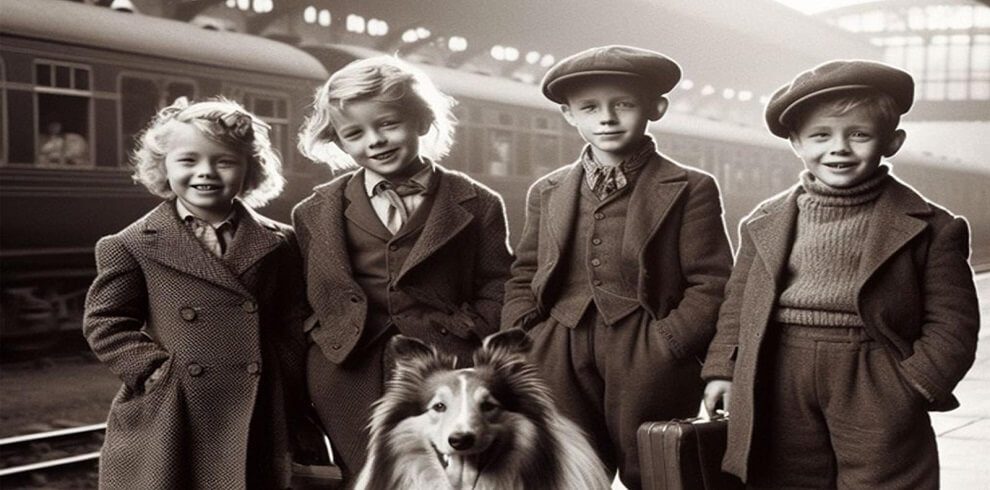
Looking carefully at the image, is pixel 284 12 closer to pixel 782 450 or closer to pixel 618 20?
pixel 618 20

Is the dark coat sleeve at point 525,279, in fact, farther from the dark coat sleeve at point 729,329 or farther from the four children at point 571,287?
the dark coat sleeve at point 729,329

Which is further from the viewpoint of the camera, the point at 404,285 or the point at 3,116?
the point at 3,116

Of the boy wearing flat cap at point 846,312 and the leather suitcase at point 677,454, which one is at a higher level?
the boy wearing flat cap at point 846,312

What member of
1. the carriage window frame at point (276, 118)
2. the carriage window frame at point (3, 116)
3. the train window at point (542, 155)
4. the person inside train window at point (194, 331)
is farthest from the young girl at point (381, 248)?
the train window at point (542, 155)

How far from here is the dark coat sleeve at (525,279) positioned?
2.63 metres

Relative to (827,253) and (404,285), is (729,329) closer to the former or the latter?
(827,253)

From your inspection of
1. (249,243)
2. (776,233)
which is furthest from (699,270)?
(249,243)

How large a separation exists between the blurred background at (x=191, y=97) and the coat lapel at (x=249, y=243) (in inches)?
102

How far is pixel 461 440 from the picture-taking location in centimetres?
216

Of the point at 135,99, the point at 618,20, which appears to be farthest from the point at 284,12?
the point at 135,99

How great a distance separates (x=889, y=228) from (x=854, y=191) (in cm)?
11

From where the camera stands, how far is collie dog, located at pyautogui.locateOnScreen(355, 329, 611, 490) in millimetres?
2230

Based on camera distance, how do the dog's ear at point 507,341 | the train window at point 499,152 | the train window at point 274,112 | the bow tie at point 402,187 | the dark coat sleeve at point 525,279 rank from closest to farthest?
the dog's ear at point 507,341
the dark coat sleeve at point 525,279
the bow tie at point 402,187
the train window at point 274,112
the train window at point 499,152

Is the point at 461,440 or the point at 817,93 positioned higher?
the point at 817,93
